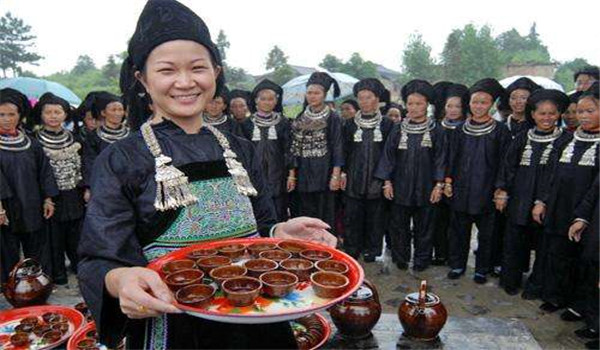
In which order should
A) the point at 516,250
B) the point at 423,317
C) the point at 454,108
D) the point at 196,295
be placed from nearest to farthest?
1. the point at 196,295
2. the point at 423,317
3. the point at 516,250
4. the point at 454,108

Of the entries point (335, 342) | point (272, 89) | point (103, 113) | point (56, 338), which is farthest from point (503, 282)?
point (103, 113)

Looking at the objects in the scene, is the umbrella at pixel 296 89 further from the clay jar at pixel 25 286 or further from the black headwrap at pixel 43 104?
the clay jar at pixel 25 286

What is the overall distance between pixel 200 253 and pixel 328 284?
20.3 inches

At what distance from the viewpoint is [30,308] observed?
4137 millimetres

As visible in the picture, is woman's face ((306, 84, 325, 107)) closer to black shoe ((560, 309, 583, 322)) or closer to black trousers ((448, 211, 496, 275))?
black trousers ((448, 211, 496, 275))

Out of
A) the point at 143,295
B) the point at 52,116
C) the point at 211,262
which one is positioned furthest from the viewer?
the point at 52,116

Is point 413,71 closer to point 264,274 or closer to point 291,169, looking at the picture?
point 291,169

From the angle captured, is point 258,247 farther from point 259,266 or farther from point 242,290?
point 242,290

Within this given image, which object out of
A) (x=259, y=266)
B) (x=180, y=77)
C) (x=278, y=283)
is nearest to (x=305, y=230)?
(x=259, y=266)

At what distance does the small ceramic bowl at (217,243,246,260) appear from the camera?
5.81 feet

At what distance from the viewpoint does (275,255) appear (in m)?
1.85

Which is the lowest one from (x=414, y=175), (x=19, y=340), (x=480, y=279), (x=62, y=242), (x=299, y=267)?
(x=480, y=279)

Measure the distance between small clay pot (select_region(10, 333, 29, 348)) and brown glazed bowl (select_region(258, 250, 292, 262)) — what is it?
2851 millimetres

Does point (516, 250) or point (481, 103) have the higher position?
point (481, 103)
